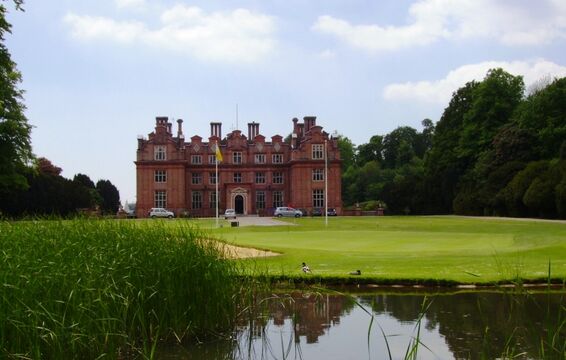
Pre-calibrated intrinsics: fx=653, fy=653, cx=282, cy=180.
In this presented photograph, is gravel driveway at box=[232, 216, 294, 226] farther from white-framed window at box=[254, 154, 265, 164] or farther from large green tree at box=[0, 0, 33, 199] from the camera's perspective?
white-framed window at box=[254, 154, 265, 164]

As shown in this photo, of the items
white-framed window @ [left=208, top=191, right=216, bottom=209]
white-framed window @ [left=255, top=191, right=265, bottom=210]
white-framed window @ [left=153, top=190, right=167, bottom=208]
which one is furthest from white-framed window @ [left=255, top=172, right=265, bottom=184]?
white-framed window @ [left=153, top=190, right=167, bottom=208]

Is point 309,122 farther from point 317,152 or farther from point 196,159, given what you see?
point 196,159

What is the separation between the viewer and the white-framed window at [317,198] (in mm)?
73438

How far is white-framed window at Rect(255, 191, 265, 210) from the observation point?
2997 inches

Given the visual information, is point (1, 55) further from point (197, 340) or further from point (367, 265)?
point (197, 340)

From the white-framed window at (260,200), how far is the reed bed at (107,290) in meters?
66.5

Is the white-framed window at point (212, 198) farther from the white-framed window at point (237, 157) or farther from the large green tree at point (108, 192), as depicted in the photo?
the large green tree at point (108, 192)

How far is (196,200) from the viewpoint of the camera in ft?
249

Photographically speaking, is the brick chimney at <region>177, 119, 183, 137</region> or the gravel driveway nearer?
the gravel driveway

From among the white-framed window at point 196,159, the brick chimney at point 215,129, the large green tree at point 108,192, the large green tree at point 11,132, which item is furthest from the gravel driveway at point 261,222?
the large green tree at point 108,192

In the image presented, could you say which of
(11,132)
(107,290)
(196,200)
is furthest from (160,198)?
(107,290)

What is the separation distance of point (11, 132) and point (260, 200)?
47236 millimetres

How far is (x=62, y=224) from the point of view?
962cm

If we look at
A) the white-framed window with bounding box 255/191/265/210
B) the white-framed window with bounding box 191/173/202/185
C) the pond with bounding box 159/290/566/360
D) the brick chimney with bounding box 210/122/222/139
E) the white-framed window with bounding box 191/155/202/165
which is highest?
the brick chimney with bounding box 210/122/222/139
